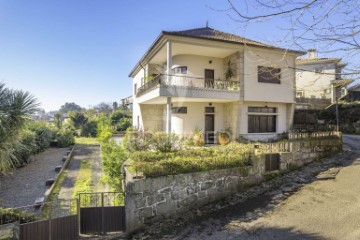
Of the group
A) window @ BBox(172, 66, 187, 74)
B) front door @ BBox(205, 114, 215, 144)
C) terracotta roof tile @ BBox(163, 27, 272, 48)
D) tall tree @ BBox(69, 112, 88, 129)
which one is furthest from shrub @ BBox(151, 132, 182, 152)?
tall tree @ BBox(69, 112, 88, 129)

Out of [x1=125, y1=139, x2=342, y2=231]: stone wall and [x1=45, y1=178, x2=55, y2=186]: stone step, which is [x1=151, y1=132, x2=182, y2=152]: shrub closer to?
[x1=125, y1=139, x2=342, y2=231]: stone wall

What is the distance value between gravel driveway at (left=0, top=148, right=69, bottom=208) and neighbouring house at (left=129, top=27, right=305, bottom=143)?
27.1 ft

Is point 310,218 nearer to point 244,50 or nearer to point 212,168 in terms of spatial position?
point 212,168

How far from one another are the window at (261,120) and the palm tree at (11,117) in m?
14.2

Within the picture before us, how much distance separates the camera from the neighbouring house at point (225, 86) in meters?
15.4

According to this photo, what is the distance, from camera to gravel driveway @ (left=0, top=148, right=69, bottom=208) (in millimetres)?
9877

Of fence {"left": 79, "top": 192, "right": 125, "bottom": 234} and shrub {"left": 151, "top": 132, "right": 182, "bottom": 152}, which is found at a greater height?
shrub {"left": 151, "top": 132, "right": 182, "bottom": 152}

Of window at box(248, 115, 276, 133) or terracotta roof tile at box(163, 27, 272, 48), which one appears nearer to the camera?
terracotta roof tile at box(163, 27, 272, 48)

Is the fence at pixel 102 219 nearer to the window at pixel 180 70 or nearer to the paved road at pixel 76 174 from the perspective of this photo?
the paved road at pixel 76 174

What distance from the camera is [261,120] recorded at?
18016mm

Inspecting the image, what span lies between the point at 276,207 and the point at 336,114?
73.6 ft

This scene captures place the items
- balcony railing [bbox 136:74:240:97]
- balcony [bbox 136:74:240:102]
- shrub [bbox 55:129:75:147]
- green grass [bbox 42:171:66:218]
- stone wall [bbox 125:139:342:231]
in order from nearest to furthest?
stone wall [bbox 125:139:342:231]
green grass [bbox 42:171:66:218]
balcony [bbox 136:74:240:102]
balcony railing [bbox 136:74:240:97]
shrub [bbox 55:129:75:147]

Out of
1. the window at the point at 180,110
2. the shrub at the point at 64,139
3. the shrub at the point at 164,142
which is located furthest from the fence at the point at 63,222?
the shrub at the point at 64,139

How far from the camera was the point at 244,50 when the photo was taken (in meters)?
15.9
